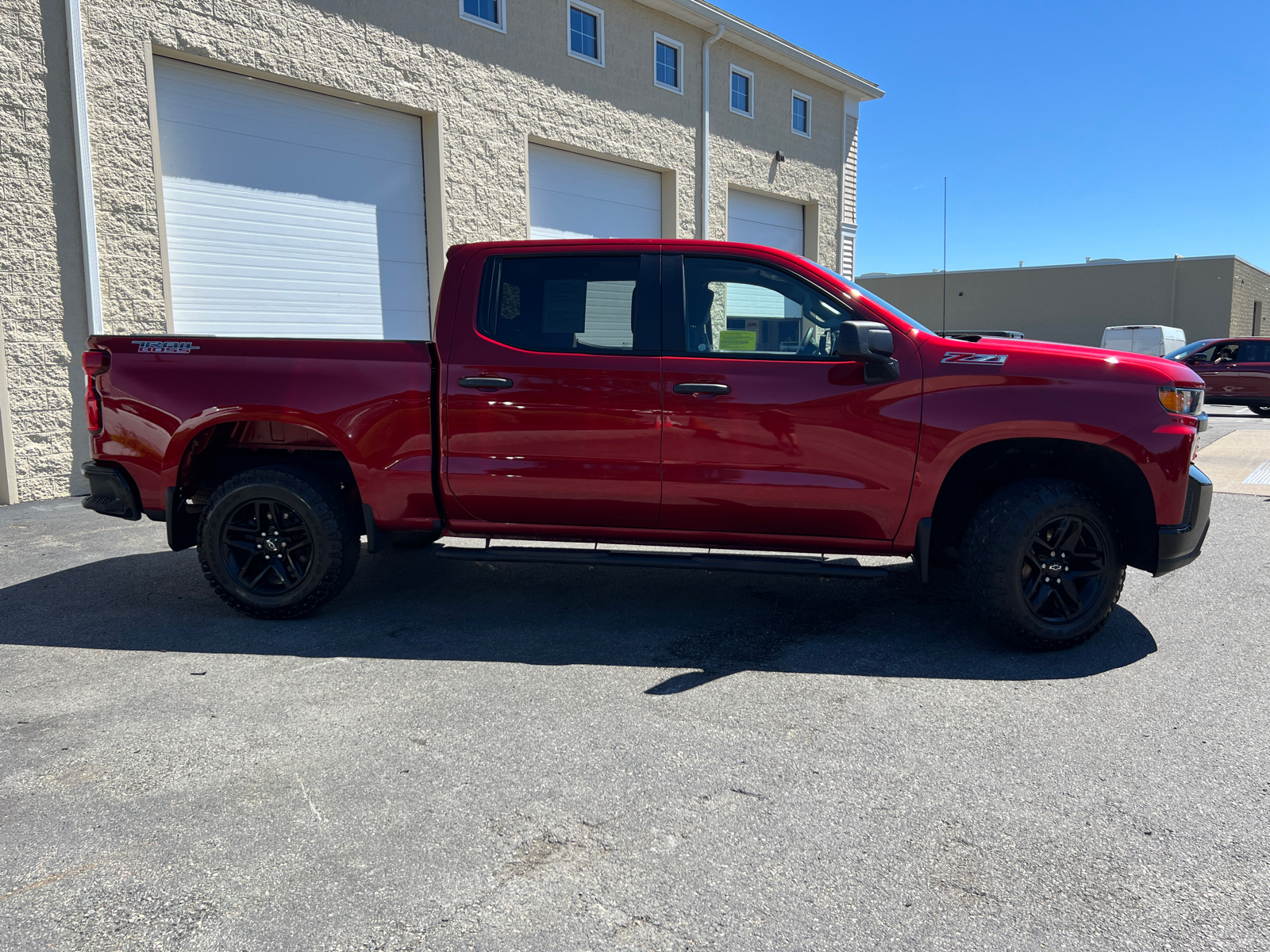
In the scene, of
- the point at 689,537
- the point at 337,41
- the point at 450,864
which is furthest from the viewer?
the point at 337,41

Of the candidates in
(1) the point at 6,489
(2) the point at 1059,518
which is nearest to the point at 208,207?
(1) the point at 6,489

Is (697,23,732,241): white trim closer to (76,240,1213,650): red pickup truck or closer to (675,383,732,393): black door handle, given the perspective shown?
(76,240,1213,650): red pickup truck

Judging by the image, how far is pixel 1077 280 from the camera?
4334 centimetres

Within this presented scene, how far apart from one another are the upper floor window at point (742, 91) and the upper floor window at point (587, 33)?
11.2 feet

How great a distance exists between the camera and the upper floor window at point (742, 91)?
649 inches

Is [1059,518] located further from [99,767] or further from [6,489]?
[6,489]

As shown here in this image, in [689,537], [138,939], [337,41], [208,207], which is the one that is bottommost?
[138,939]

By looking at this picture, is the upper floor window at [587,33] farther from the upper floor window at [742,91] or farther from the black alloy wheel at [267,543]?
the black alloy wheel at [267,543]

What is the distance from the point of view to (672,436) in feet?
14.9

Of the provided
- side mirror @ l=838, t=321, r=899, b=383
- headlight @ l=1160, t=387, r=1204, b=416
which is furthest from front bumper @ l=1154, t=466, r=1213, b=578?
side mirror @ l=838, t=321, r=899, b=383

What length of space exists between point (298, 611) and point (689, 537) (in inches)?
85.6

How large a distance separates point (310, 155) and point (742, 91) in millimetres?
9103

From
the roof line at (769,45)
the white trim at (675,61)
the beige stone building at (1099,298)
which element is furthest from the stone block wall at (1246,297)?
the white trim at (675,61)

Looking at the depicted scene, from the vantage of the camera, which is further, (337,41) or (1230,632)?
(337,41)
